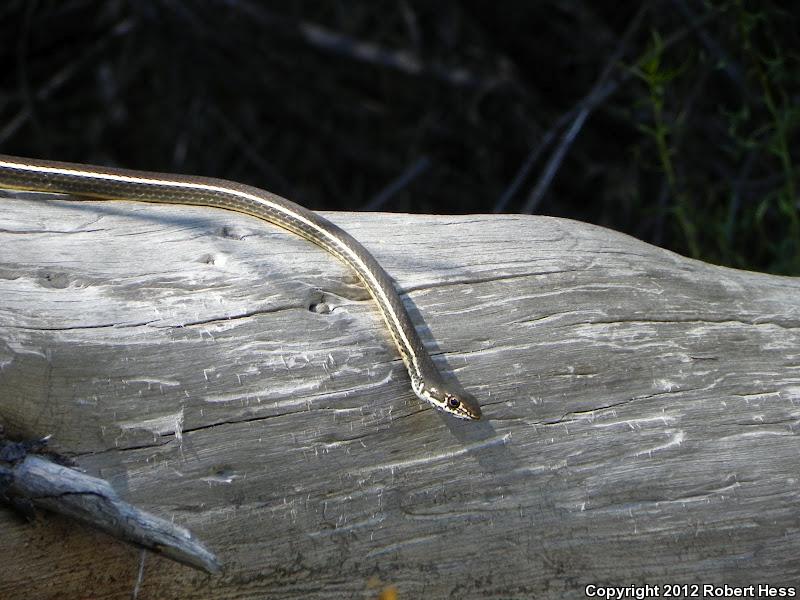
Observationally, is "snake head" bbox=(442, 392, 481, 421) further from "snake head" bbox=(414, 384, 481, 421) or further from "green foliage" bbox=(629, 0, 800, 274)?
"green foliage" bbox=(629, 0, 800, 274)

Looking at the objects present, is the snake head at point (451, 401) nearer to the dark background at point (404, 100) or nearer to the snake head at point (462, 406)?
the snake head at point (462, 406)

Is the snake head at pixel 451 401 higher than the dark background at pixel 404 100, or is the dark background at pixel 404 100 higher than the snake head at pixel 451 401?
the snake head at pixel 451 401

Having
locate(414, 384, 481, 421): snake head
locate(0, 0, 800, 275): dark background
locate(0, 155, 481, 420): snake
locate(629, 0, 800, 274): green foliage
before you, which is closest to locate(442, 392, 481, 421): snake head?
locate(414, 384, 481, 421): snake head

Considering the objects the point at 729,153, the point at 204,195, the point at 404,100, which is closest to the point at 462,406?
the point at 204,195

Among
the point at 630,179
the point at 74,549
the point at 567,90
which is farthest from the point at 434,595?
the point at 567,90

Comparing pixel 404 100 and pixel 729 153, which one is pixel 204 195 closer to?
pixel 404 100

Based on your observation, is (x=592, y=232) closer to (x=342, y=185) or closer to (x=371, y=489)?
(x=371, y=489)

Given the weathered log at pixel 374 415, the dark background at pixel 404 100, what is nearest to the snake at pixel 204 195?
the weathered log at pixel 374 415
